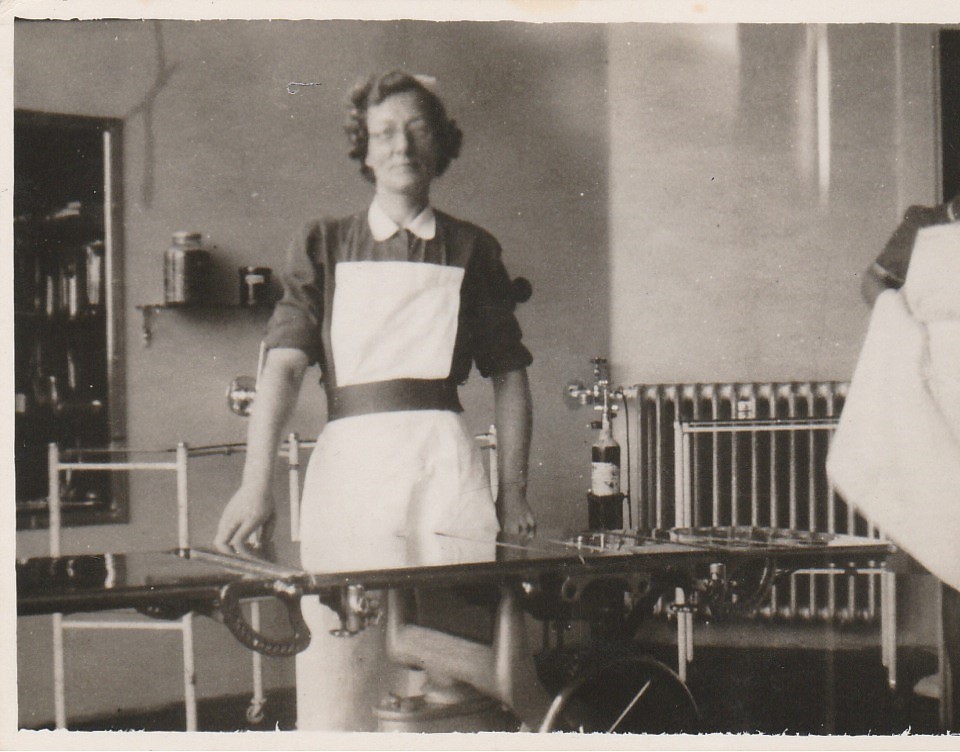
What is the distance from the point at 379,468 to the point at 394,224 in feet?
1.31


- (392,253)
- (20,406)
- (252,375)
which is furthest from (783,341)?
(20,406)

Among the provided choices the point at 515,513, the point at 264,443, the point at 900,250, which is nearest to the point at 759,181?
the point at 900,250

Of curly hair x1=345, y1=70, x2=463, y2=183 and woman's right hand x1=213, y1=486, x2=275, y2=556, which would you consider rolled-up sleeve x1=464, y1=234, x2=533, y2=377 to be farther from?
woman's right hand x1=213, y1=486, x2=275, y2=556

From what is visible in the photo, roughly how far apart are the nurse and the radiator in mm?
436

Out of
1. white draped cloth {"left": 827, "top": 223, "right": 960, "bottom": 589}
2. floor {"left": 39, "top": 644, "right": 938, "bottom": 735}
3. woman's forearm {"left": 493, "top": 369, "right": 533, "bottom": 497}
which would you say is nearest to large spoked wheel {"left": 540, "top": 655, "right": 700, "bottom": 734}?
floor {"left": 39, "top": 644, "right": 938, "bottom": 735}

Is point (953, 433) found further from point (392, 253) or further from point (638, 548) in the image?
point (392, 253)

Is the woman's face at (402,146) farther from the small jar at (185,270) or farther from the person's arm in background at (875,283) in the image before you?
the person's arm in background at (875,283)

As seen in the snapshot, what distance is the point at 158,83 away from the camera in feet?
5.49

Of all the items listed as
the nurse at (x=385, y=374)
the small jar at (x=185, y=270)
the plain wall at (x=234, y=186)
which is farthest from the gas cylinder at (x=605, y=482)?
the small jar at (x=185, y=270)

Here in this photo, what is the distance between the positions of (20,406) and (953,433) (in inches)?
58.6

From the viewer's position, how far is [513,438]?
1.68 metres

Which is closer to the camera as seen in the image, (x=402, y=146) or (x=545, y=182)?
(x=402, y=146)

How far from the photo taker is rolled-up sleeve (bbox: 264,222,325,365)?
5.21 ft

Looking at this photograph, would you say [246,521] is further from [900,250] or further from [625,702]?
[900,250]
